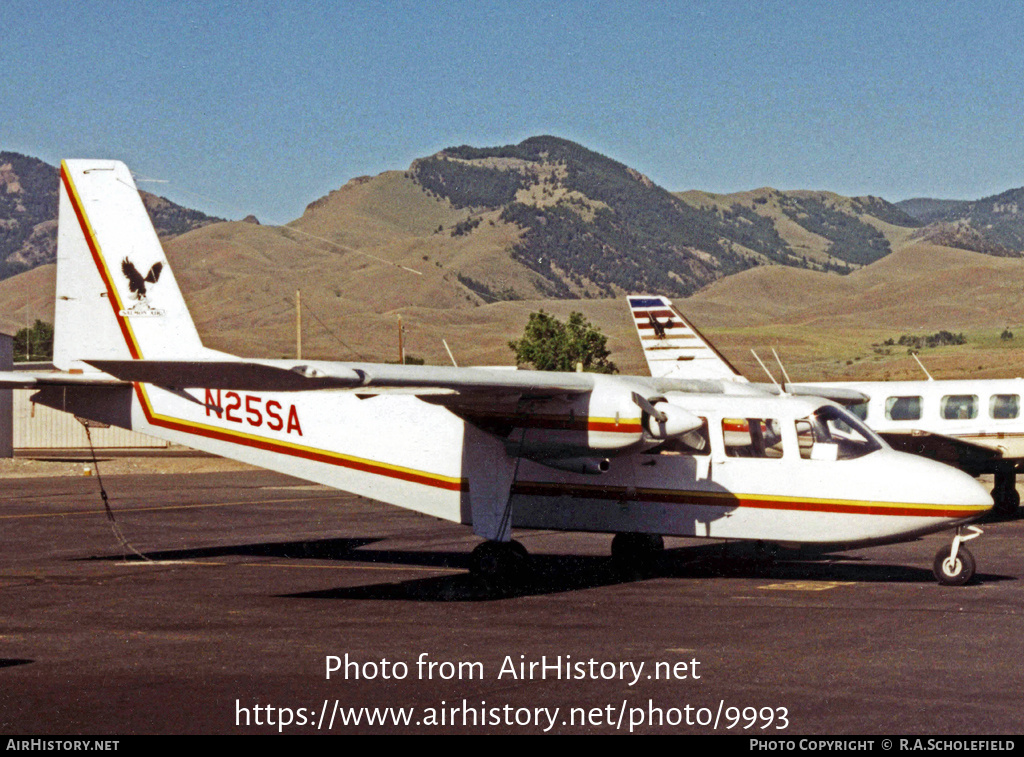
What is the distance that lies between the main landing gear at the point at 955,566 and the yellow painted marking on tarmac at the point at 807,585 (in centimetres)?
113

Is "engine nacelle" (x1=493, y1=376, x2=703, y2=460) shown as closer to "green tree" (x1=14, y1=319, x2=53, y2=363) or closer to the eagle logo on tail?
the eagle logo on tail

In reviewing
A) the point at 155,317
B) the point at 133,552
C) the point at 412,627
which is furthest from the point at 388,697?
the point at 133,552

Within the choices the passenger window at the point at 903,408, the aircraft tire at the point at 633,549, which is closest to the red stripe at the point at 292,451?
the aircraft tire at the point at 633,549

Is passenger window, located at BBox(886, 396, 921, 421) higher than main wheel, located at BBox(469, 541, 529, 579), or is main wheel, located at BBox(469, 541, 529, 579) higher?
passenger window, located at BBox(886, 396, 921, 421)

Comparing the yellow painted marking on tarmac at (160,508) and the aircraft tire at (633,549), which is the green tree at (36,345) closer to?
the yellow painted marking on tarmac at (160,508)

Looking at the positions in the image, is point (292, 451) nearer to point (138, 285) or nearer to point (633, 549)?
point (138, 285)

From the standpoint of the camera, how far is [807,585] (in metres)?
16.5

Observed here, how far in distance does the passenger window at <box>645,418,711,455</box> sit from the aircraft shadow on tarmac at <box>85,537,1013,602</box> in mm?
1863

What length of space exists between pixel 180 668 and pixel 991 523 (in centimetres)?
1931

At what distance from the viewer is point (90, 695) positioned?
33.0 ft

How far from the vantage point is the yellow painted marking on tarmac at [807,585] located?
16188 millimetres

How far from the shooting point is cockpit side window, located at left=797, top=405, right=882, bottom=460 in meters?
16.3

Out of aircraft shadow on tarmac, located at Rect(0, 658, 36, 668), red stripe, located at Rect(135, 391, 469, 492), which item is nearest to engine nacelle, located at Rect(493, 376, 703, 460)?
red stripe, located at Rect(135, 391, 469, 492)

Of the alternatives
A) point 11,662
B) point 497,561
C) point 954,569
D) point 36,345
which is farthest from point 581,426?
point 36,345
